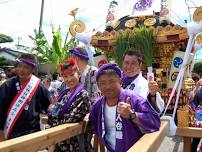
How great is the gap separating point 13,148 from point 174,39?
342 cm

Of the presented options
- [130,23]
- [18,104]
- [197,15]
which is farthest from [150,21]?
[18,104]

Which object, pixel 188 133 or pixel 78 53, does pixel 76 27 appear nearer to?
pixel 78 53

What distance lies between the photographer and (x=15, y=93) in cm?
342

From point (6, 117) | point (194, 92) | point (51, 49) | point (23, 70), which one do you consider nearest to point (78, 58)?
point (23, 70)

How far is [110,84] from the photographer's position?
2.36 meters

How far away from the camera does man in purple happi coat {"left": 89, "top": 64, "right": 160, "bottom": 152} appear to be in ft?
7.31

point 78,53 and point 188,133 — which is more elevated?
point 78,53

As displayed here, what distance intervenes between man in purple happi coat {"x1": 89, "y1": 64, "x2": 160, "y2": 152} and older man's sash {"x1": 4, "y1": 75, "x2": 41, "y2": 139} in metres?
1.07

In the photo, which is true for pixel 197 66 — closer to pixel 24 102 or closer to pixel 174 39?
pixel 174 39

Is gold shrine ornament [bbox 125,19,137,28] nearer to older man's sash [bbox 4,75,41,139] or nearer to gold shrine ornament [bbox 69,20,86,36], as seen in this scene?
gold shrine ornament [bbox 69,20,86,36]

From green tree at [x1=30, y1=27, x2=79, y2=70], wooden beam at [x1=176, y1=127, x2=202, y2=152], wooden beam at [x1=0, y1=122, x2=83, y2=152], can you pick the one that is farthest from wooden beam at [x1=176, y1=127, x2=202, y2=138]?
green tree at [x1=30, y1=27, x2=79, y2=70]

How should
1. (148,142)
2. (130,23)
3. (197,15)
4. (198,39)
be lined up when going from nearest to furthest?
(148,142), (197,15), (198,39), (130,23)

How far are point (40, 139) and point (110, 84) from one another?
2.00 feet

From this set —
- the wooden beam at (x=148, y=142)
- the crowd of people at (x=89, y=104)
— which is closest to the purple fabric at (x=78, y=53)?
the crowd of people at (x=89, y=104)
